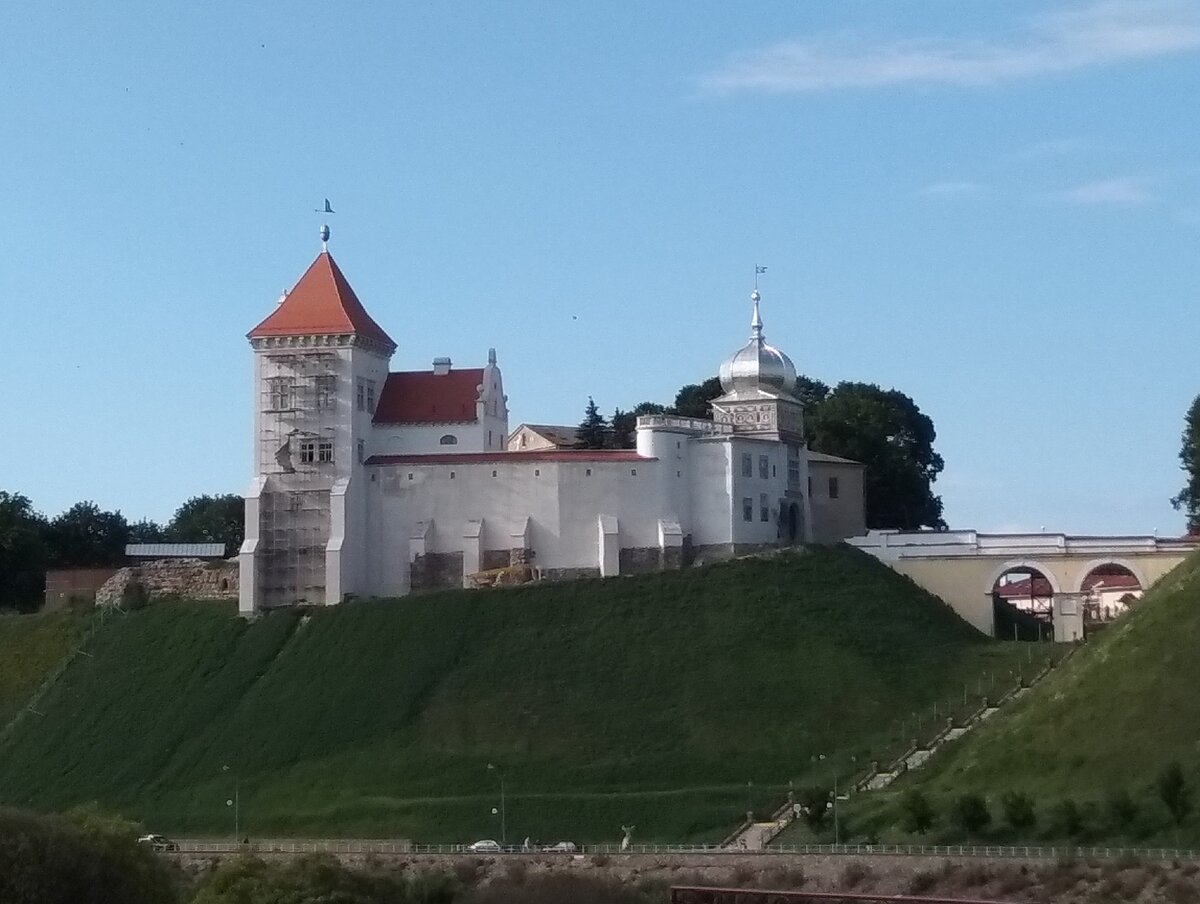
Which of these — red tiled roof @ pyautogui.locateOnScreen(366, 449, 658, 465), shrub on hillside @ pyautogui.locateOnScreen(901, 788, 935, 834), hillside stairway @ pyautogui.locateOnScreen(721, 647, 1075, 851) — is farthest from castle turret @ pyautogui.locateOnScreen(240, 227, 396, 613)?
shrub on hillside @ pyautogui.locateOnScreen(901, 788, 935, 834)

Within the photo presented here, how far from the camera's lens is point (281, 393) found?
85.4 meters

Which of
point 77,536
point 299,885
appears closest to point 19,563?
point 77,536

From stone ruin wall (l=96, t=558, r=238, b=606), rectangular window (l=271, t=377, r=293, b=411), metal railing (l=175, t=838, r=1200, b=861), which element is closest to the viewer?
metal railing (l=175, t=838, r=1200, b=861)

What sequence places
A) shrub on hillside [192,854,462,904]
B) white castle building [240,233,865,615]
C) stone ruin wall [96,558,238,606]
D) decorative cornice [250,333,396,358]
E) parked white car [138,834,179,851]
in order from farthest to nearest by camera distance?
stone ruin wall [96,558,238,606] → decorative cornice [250,333,396,358] → white castle building [240,233,865,615] → parked white car [138,834,179,851] → shrub on hillside [192,854,462,904]

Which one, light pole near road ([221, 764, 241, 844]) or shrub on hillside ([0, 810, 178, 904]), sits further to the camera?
light pole near road ([221, 764, 241, 844])

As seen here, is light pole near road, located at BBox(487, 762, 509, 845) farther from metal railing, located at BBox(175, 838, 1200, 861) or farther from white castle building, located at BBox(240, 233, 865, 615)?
white castle building, located at BBox(240, 233, 865, 615)

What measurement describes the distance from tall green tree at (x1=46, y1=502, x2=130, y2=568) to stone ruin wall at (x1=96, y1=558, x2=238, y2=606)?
518 inches

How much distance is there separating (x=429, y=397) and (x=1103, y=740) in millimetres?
33860

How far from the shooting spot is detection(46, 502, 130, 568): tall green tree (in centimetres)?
10188

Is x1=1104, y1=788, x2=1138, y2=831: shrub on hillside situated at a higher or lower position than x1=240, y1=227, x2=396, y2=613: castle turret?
lower

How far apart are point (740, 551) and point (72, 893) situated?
128ft

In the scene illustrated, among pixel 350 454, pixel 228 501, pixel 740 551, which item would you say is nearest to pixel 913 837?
pixel 740 551

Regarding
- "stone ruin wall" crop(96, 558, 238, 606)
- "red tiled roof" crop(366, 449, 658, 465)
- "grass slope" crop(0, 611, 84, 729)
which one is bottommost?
"grass slope" crop(0, 611, 84, 729)

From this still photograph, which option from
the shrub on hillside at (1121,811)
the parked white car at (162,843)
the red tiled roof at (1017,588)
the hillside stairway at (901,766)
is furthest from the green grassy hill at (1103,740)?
the red tiled roof at (1017,588)
